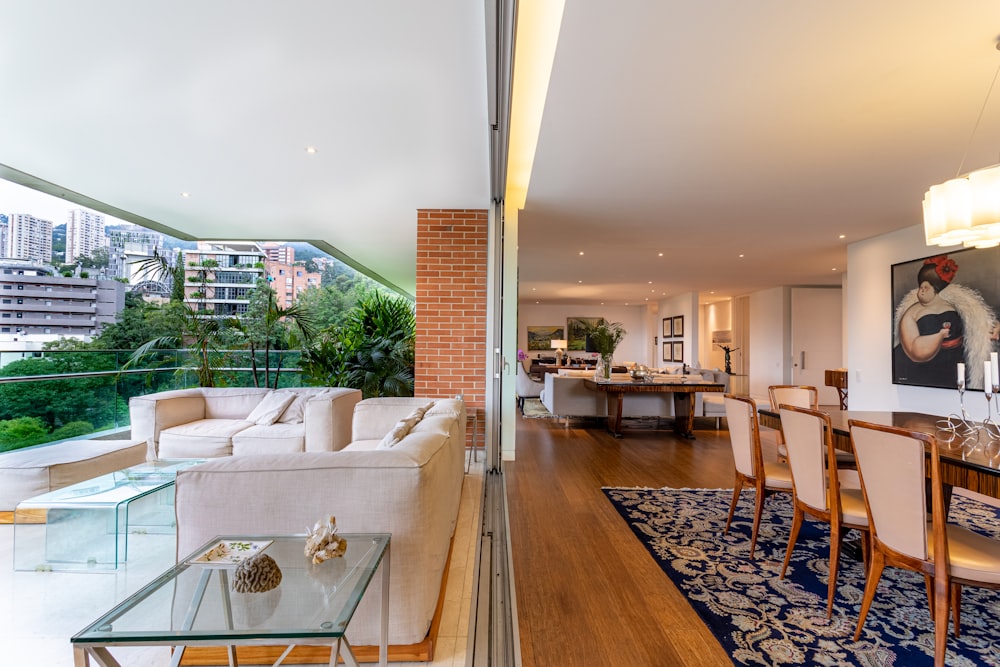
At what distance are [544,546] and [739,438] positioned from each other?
A: 1313 mm

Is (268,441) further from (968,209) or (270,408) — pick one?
(968,209)

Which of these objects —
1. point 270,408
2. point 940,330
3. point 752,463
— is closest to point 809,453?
point 752,463

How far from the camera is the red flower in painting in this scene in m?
4.49

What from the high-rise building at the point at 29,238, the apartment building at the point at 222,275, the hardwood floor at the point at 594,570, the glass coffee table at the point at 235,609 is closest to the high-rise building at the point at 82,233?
the high-rise building at the point at 29,238

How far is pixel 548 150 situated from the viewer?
10.5ft

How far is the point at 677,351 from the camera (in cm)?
1256

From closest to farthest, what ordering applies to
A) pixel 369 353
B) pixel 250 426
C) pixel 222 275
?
pixel 250 426
pixel 369 353
pixel 222 275

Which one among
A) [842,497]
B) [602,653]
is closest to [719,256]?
[842,497]

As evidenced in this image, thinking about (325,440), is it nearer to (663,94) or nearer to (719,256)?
(663,94)

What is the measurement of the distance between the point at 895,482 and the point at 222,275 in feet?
21.6

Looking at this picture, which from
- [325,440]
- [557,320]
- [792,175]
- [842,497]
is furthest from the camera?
[557,320]

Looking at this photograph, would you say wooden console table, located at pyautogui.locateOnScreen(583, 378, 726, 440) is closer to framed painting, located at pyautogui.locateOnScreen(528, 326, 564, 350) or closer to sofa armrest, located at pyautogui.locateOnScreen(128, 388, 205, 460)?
sofa armrest, located at pyautogui.locateOnScreen(128, 388, 205, 460)

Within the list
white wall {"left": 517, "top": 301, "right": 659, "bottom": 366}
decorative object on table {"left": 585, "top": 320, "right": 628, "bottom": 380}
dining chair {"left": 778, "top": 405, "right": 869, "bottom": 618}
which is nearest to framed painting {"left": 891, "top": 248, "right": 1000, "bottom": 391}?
dining chair {"left": 778, "top": 405, "right": 869, "bottom": 618}

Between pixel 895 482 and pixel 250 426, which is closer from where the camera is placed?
pixel 895 482
